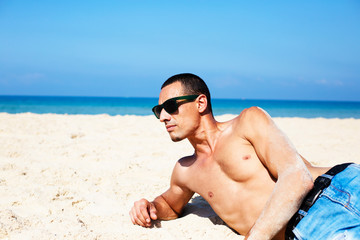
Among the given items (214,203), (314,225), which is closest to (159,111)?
(214,203)

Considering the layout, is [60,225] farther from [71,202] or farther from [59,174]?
[59,174]

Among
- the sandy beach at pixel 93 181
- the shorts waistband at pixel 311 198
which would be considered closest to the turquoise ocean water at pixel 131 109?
the sandy beach at pixel 93 181

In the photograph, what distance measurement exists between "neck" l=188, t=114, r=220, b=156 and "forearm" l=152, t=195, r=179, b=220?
26.9 inches

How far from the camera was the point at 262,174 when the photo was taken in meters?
2.06

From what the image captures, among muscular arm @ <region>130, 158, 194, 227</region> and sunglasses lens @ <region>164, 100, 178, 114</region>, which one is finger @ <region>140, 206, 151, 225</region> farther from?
sunglasses lens @ <region>164, 100, 178, 114</region>

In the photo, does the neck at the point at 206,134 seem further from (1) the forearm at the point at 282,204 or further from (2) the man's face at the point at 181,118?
(1) the forearm at the point at 282,204

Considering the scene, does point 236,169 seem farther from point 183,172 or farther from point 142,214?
point 142,214

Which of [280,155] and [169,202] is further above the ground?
[280,155]

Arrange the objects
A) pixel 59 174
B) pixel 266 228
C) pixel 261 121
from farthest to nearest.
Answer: pixel 59 174
pixel 261 121
pixel 266 228

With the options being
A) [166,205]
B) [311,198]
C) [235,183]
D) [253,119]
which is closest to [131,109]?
[166,205]

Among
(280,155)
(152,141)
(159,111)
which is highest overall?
(159,111)

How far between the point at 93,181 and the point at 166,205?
129 cm

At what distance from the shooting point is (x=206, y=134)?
243cm

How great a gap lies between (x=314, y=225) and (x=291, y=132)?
6317 millimetres
